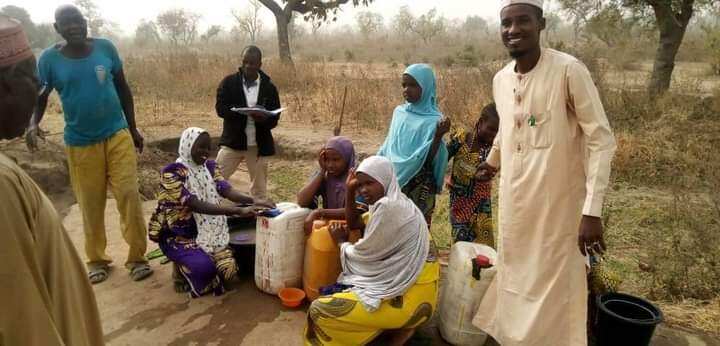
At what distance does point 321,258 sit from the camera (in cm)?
297

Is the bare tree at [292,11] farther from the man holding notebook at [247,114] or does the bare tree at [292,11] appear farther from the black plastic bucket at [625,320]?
the black plastic bucket at [625,320]

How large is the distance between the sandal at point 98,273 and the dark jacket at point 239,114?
141cm

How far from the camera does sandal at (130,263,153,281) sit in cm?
351

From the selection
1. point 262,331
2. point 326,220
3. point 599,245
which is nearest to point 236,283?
point 262,331

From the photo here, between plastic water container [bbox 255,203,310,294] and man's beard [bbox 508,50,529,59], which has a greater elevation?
man's beard [bbox 508,50,529,59]

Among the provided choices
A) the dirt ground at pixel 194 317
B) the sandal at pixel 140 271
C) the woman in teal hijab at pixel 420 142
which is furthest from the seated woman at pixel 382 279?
the sandal at pixel 140 271

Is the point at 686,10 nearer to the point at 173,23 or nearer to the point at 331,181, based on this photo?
the point at 331,181

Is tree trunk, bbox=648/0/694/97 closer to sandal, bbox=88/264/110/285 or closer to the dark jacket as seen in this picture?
the dark jacket

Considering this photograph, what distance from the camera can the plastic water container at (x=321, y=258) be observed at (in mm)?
2943

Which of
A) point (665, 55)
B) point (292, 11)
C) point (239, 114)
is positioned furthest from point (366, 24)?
point (239, 114)

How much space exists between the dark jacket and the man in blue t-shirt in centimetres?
85

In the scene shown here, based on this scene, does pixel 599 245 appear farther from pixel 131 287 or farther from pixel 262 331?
pixel 131 287

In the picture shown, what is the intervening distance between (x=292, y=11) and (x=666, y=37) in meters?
10.2

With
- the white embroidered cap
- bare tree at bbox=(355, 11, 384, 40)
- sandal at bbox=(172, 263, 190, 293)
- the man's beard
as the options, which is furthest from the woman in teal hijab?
bare tree at bbox=(355, 11, 384, 40)
